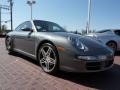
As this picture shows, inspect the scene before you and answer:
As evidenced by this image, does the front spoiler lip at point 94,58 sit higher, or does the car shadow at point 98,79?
the front spoiler lip at point 94,58

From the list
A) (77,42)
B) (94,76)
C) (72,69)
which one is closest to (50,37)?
(77,42)

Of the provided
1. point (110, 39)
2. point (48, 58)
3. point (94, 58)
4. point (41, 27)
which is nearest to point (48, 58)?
point (48, 58)

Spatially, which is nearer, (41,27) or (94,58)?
(94,58)

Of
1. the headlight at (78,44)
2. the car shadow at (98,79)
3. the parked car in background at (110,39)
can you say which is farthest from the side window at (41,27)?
the parked car in background at (110,39)

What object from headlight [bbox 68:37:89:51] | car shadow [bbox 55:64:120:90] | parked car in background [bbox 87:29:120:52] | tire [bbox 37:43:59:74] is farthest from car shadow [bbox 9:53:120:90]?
parked car in background [bbox 87:29:120:52]

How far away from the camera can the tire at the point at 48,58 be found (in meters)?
4.28

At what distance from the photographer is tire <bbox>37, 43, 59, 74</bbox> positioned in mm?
4281

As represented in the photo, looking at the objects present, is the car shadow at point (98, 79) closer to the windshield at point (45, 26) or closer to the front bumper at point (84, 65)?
the front bumper at point (84, 65)

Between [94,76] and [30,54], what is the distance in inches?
71.7

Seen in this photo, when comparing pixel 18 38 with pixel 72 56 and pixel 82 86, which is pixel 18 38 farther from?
pixel 82 86

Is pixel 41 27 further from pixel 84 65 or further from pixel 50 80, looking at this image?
pixel 84 65

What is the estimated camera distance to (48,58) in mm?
4523

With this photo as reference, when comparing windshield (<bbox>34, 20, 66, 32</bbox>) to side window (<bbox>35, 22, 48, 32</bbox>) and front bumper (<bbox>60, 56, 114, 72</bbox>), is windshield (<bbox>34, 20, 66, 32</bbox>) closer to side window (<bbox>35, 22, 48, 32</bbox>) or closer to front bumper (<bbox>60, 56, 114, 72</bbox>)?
side window (<bbox>35, 22, 48, 32</bbox>)

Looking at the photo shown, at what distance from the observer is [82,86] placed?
3.77 meters
